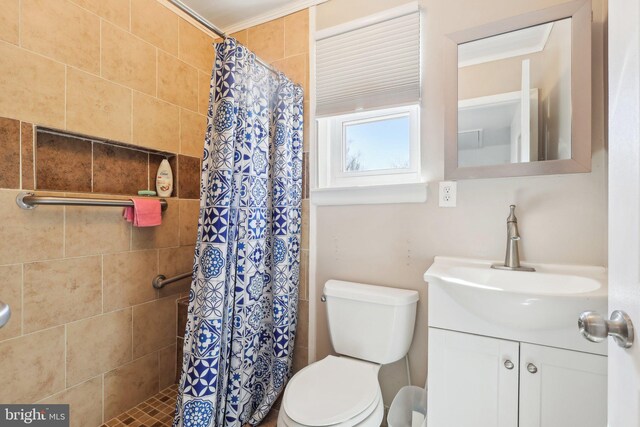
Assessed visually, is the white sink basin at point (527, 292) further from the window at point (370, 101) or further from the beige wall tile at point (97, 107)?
the beige wall tile at point (97, 107)

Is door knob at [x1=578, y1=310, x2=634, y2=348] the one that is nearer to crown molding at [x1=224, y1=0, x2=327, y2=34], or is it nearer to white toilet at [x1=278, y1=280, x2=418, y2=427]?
white toilet at [x1=278, y1=280, x2=418, y2=427]

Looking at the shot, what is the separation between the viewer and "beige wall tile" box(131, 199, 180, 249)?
1678mm

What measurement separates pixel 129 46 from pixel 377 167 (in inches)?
58.2

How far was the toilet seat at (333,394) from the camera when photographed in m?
1.03

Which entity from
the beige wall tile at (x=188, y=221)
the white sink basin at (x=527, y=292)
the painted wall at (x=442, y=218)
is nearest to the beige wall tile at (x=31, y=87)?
the beige wall tile at (x=188, y=221)

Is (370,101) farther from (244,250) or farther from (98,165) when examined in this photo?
(98,165)

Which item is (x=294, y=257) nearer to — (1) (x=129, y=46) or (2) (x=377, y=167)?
(2) (x=377, y=167)

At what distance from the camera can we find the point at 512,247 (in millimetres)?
1250

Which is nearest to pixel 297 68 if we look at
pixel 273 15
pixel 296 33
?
pixel 296 33

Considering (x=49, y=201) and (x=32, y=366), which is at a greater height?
(x=49, y=201)

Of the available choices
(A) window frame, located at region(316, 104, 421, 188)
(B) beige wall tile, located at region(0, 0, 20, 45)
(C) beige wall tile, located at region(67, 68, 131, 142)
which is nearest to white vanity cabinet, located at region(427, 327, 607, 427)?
(A) window frame, located at region(316, 104, 421, 188)

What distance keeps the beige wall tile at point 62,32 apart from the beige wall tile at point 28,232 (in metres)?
0.64

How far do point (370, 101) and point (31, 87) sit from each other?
1.50 meters

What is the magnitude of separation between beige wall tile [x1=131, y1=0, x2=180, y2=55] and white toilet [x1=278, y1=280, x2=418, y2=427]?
5.52 ft
